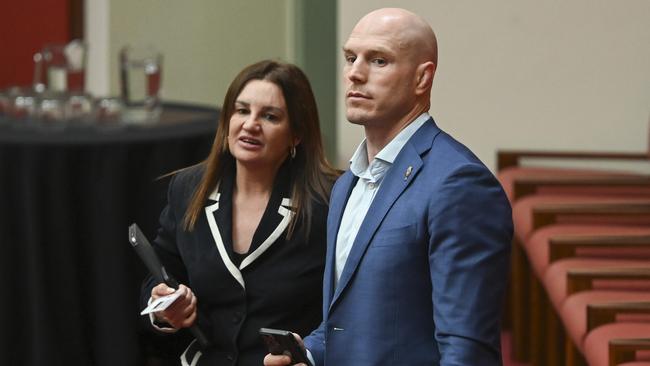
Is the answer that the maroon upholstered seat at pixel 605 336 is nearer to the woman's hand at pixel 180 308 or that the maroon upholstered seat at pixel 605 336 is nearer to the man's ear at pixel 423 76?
the woman's hand at pixel 180 308

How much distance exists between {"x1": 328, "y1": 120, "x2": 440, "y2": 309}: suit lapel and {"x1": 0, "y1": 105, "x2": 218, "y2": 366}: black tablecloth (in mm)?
2179

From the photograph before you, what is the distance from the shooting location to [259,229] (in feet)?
8.84

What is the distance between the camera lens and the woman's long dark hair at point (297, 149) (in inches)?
106

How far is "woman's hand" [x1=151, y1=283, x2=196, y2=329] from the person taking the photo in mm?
2564

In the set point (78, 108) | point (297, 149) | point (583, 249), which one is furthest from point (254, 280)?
point (78, 108)

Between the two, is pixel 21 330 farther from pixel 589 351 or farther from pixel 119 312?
pixel 589 351

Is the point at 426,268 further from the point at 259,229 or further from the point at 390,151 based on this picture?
the point at 259,229

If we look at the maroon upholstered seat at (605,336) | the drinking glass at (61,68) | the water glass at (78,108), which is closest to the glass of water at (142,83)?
the water glass at (78,108)

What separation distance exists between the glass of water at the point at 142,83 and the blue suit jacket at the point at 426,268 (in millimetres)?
2854

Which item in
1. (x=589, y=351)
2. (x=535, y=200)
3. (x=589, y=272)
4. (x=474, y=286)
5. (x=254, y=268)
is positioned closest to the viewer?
(x=474, y=286)

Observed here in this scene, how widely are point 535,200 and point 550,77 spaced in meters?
0.81

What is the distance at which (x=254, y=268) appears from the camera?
8.84ft

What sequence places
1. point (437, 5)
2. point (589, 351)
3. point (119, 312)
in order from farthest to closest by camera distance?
point (437, 5), point (119, 312), point (589, 351)

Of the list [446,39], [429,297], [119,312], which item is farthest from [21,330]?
[429,297]
